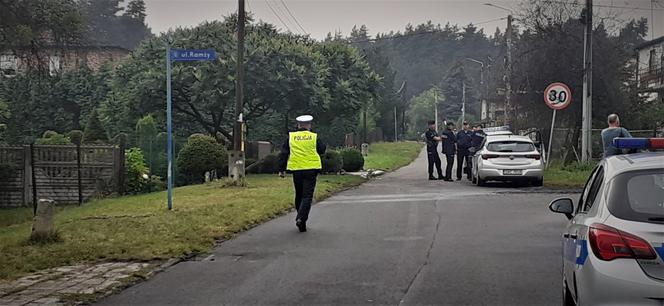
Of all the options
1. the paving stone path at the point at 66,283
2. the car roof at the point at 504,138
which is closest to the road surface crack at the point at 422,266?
the paving stone path at the point at 66,283

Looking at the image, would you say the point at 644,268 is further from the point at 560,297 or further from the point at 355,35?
the point at 355,35

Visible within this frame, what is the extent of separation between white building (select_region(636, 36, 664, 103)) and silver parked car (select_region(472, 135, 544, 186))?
20155 millimetres

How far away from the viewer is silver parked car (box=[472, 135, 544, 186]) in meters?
20.5

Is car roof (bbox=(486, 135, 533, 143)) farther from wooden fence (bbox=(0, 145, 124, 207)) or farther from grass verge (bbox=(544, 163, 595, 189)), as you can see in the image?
wooden fence (bbox=(0, 145, 124, 207))

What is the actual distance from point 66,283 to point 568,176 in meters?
17.9

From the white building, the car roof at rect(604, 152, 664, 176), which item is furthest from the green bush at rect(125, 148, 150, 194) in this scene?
the white building

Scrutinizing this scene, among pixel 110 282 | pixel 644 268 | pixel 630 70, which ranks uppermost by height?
pixel 630 70

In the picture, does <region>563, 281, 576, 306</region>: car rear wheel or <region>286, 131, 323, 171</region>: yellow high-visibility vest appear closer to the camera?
<region>563, 281, 576, 306</region>: car rear wheel

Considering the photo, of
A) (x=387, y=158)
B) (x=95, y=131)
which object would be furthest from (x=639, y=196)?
(x=387, y=158)

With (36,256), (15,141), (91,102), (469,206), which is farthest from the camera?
(91,102)

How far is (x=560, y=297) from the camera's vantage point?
24.0 ft

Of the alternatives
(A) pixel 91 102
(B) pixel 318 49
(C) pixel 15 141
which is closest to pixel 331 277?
(B) pixel 318 49

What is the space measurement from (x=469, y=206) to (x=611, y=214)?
1045cm

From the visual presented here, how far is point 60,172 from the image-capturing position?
2441 cm
